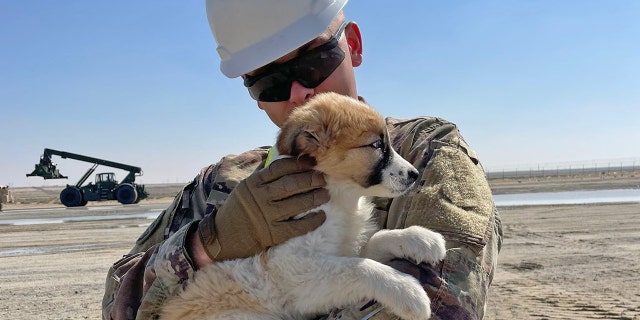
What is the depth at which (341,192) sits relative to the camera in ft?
7.19

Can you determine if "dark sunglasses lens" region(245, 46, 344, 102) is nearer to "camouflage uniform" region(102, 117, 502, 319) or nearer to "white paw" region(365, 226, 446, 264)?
"camouflage uniform" region(102, 117, 502, 319)

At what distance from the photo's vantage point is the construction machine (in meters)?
34.3

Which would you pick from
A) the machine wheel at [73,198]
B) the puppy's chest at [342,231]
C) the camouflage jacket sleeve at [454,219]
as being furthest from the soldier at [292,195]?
the machine wheel at [73,198]

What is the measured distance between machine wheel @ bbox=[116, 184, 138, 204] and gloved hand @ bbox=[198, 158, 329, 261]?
114 ft

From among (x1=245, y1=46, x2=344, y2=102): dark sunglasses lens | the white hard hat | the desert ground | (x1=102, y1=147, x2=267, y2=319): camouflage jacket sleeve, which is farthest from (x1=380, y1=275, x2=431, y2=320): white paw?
the desert ground

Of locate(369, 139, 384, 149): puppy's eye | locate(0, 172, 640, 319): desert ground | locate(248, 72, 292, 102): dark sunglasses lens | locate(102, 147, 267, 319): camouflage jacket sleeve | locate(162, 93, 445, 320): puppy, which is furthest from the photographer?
locate(0, 172, 640, 319): desert ground

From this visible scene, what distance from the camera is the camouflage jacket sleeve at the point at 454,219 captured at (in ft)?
5.30

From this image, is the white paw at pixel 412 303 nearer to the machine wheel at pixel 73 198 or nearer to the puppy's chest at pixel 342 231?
the puppy's chest at pixel 342 231

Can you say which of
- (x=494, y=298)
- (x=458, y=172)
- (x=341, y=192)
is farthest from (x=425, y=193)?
(x=494, y=298)

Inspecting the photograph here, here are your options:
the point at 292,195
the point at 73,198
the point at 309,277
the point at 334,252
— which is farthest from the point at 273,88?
the point at 73,198

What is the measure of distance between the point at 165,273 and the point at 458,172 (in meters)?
1.13

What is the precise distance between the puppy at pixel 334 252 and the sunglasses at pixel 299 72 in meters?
0.11

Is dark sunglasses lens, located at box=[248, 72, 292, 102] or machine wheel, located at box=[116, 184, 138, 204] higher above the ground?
dark sunglasses lens, located at box=[248, 72, 292, 102]

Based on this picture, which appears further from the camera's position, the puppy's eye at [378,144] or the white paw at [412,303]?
the puppy's eye at [378,144]
